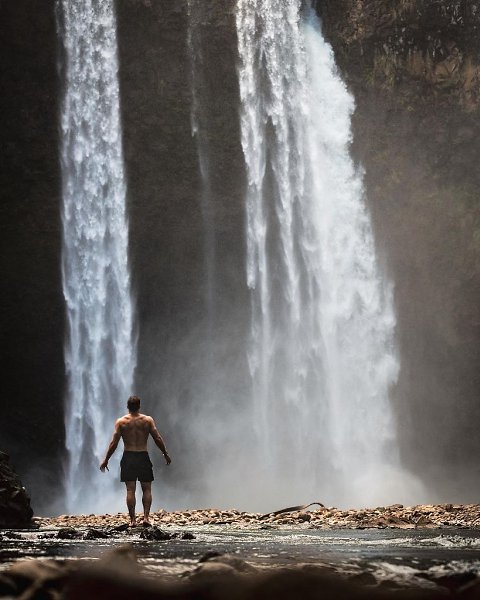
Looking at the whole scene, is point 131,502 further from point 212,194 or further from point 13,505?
point 212,194

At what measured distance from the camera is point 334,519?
12062mm

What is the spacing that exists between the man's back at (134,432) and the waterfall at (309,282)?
1251 centimetres

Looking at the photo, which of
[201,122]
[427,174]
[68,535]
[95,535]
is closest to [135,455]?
[68,535]

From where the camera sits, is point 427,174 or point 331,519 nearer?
point 331,519

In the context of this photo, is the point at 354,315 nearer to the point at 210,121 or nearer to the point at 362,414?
the point at 362,414

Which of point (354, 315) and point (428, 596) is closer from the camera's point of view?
point (428, 596)

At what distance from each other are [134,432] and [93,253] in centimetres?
1594

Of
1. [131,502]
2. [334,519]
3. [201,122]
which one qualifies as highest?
[201,122]

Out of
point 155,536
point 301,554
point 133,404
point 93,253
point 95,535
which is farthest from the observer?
point 93,253

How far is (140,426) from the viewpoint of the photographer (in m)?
10.0

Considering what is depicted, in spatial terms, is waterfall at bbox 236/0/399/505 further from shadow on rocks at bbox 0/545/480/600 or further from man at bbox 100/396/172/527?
shadow on rocks at bbox 0/545/480/600

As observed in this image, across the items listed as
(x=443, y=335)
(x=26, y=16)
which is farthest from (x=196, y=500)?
(x=26, y=16)

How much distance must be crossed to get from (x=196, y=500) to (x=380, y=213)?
34.7ft

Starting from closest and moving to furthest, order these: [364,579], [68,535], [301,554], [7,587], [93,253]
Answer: [7,587] → [364,579] → [301,554] → [68,535] → [93,253]
